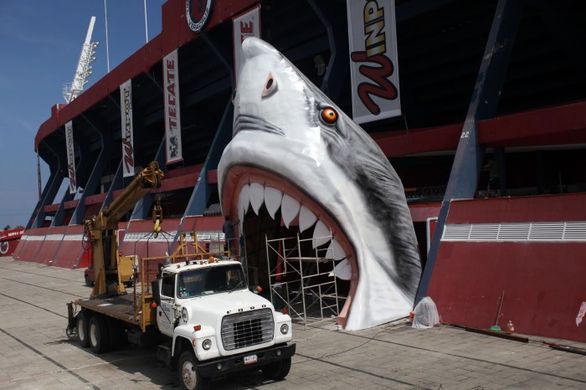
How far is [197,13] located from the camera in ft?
85.8

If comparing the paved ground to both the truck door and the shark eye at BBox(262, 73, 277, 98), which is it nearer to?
the truck door

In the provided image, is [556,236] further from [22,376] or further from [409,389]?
[22,376]

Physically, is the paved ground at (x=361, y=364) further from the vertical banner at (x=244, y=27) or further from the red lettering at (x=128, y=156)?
the red lettering at (x=128, y=156)

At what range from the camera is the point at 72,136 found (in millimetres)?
45938

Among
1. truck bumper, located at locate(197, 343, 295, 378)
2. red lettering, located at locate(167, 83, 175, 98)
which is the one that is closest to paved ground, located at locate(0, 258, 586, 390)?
truck bumper, located at locate(197, 343, 295, 378)

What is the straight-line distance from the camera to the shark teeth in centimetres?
1242

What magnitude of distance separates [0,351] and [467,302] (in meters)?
10.5

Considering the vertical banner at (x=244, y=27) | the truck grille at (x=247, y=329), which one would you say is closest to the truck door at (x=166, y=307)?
the truck grille at (x=247, y=329)

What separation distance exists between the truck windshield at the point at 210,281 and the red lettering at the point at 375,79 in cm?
827

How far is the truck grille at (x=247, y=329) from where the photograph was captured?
8.52m

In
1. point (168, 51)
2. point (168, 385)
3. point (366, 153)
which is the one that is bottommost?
point (168, 385)

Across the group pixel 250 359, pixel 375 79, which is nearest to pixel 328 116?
pixel 375 79

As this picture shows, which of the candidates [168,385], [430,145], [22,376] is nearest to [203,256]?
[168,385]

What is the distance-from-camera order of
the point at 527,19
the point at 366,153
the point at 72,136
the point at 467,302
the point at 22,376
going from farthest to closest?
the point at 72,136
the point at 527,19
the point at 366,153
the point at 467,302
the point at 22,376
